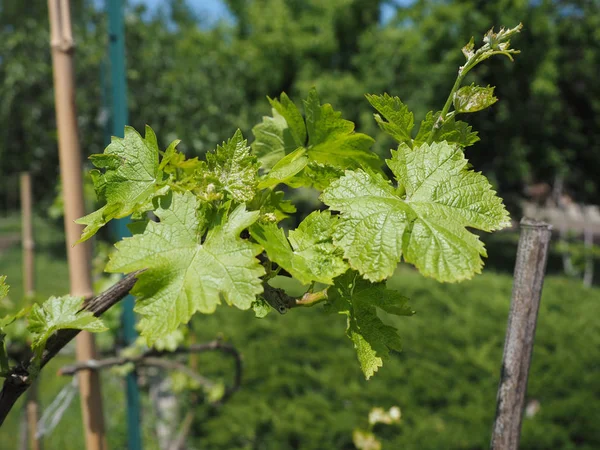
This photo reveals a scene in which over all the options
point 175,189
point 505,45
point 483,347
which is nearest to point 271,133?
point 175,189

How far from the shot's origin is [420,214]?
578 millimetres

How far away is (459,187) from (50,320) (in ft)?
1.68

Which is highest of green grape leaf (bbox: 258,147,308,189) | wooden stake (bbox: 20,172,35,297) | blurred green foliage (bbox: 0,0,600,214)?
blurred green foliage (bbox: 0,0,600,214)

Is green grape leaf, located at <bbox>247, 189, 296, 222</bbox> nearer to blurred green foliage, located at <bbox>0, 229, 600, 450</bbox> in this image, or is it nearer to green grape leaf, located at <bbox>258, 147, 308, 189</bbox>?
green grape leaf, located at <bbox>258, 147, 308, 189</bbox>

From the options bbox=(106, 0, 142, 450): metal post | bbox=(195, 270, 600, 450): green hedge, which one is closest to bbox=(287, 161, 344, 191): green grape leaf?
bbox=(106, 0, 142, 450): metal post

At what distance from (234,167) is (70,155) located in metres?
0.66

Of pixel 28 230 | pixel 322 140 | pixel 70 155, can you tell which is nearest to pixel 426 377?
pixel 28 230

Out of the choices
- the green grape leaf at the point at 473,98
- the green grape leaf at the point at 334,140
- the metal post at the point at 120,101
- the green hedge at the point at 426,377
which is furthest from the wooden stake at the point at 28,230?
the green grape leaf at the point at 473,98

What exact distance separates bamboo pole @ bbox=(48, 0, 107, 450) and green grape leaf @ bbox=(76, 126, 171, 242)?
0.50m

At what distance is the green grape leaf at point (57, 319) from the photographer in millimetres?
619

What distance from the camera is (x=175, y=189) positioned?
62 cm

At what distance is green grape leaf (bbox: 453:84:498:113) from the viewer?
0.59 metres

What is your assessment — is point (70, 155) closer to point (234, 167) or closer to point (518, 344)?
point (234, 167)

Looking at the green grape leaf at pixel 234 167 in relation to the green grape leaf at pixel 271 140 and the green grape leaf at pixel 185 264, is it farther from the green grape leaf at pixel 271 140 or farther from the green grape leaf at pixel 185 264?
the green grape leaf at pixel 271 140
